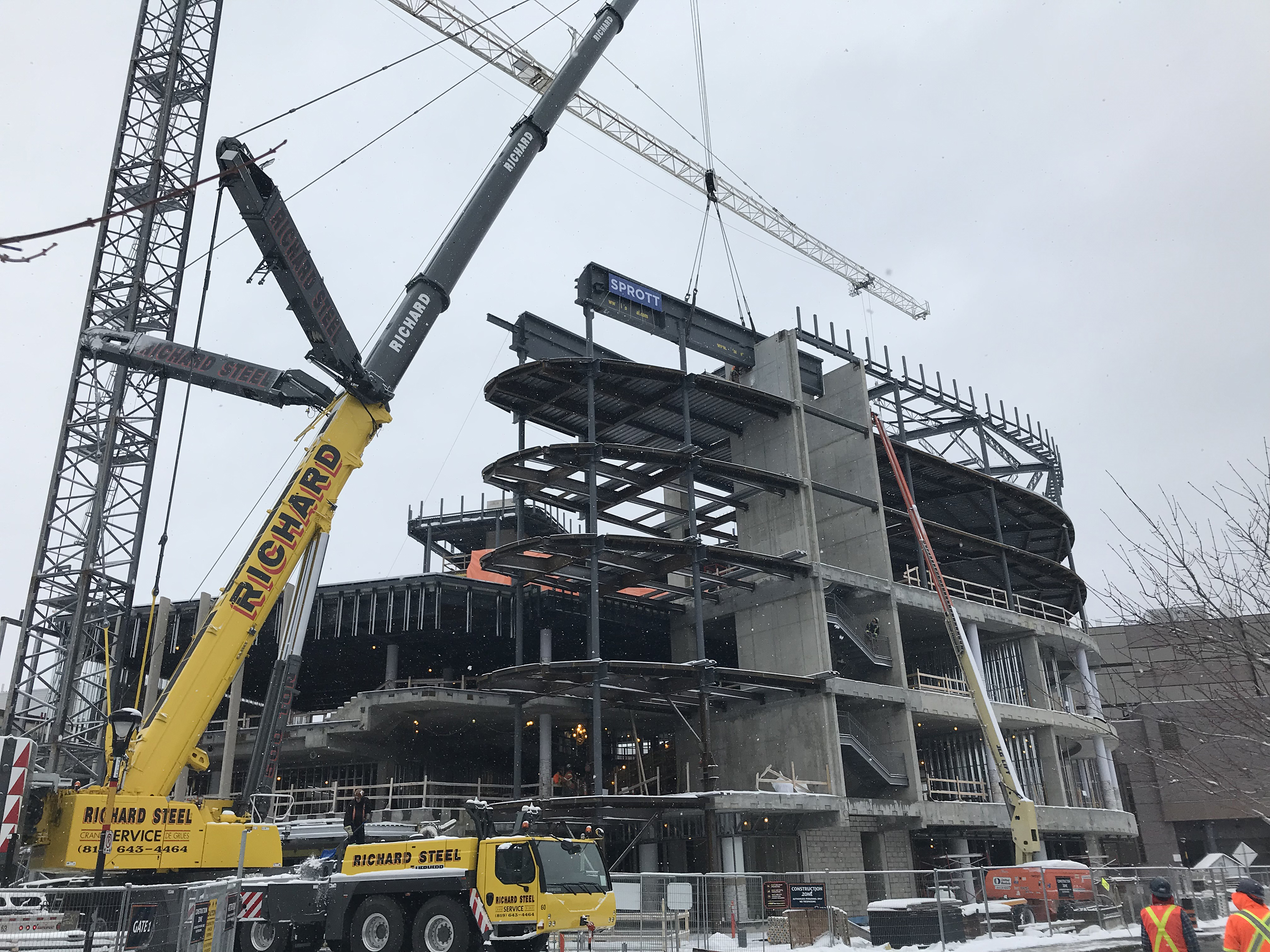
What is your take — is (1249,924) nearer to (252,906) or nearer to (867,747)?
(252,906)

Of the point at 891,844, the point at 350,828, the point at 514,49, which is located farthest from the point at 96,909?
the point at 514,49

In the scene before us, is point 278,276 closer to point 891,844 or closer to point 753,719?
point 753,719

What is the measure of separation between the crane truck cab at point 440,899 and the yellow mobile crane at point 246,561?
0.46 feet

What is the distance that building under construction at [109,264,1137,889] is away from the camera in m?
38.3

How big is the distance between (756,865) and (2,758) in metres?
32.1

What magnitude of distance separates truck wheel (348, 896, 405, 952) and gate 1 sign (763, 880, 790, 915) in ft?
34.1

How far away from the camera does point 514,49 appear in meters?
60.9

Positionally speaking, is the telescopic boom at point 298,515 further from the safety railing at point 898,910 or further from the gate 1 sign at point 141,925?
the safety railing at point 898,910

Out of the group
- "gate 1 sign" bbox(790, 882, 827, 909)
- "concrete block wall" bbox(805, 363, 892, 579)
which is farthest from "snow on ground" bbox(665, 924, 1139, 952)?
"concrete block wall" bbox(805, 363, 892, 579)

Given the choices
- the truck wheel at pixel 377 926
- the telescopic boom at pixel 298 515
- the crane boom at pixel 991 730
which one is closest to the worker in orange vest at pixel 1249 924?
the truck wheel at pixel 377 926

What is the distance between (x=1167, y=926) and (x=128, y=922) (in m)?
12.6

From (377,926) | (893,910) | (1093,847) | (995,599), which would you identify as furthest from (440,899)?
(995,599)

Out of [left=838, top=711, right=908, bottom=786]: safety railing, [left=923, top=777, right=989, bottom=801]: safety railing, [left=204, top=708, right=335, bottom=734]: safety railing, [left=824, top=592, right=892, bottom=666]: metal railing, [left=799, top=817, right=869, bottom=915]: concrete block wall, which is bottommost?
[left=799, top=817, right=869, bottom=915]: concrete block wall

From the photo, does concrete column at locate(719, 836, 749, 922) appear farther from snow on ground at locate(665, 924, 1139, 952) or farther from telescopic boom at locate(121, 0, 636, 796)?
telescopic boom at locate(121, 0, 636, 796)
